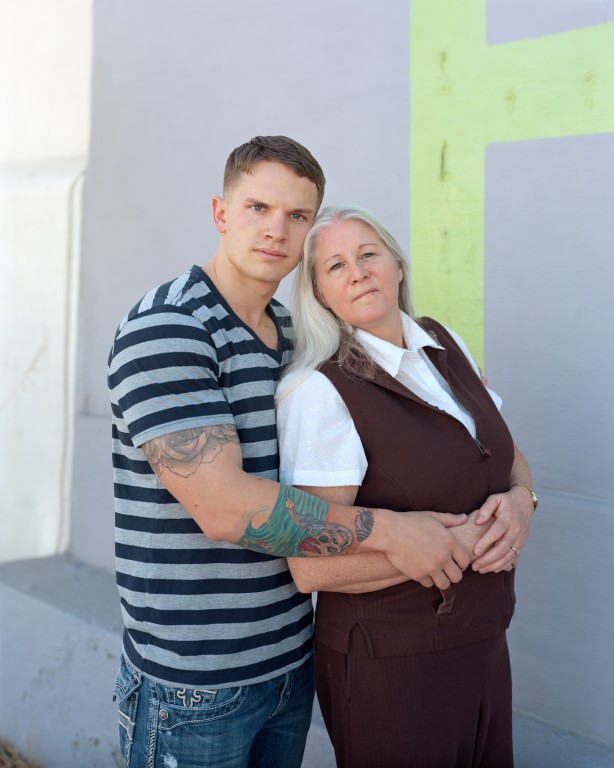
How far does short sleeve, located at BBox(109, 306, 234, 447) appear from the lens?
1750 millimetres

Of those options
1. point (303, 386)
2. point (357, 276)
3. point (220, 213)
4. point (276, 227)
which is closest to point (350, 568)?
point (303, 386)

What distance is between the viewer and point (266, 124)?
140 inches

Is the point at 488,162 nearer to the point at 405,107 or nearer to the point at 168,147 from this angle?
the point at 405,107

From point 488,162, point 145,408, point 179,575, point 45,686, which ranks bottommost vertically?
point 45,686

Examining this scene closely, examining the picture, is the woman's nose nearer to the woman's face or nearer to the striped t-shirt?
the woman's face

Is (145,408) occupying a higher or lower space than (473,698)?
higher

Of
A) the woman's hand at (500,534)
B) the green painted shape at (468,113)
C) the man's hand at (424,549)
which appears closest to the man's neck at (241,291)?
the man's hand at (424,549)

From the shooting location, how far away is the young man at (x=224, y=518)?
176 centimetres

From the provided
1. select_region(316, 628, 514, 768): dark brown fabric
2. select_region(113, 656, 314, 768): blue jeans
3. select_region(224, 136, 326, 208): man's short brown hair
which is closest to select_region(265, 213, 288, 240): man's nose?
select_region(224, 136, 326, 208): man's short brown hair

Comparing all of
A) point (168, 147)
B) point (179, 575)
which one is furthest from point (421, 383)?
point (168, 147)

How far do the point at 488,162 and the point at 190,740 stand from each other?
2000mm

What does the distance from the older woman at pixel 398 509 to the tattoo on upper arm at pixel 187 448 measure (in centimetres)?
22

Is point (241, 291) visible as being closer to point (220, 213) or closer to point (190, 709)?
point (220, 213)

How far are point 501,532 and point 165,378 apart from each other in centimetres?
84
